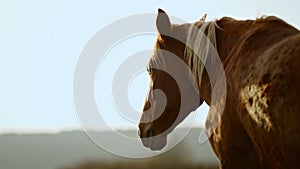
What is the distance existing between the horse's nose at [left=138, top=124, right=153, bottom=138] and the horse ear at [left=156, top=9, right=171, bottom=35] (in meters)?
0.88

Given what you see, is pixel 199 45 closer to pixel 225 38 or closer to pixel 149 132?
pixel 225 38

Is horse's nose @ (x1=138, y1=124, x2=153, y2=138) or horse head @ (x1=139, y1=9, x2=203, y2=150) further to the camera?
horse's nose @ (x1=138, y1=124, x2=153, y2=138)

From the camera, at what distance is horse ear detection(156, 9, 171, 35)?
15.7 feet

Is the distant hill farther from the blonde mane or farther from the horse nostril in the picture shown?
the blonde mane

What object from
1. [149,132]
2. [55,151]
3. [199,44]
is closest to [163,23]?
[199,44]

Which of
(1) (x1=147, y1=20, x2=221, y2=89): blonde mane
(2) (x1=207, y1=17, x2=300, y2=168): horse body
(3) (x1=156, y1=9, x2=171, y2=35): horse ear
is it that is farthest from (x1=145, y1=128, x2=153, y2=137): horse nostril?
(2) (x1=207, y1=17, x2=300, y2=168): horse body

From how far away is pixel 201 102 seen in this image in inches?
199

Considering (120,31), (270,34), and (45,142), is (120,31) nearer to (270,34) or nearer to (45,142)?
(270,34)

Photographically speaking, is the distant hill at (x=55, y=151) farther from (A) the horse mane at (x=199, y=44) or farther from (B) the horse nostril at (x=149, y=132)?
(A) the horse mane at (x=199, y=44)

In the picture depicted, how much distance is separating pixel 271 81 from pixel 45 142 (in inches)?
993

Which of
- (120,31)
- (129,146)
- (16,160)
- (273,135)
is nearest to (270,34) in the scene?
(273,135)

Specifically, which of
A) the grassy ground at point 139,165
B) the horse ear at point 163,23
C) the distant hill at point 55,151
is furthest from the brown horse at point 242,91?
the distant hill at point 55,151

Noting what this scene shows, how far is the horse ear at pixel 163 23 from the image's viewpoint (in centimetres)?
478

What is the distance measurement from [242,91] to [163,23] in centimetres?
143
